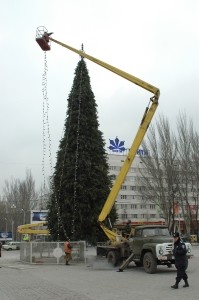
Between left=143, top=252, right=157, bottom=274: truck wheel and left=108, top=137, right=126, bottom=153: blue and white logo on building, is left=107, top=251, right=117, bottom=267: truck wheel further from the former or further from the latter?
left=108, top=137, right=126, bottom=153: blue and white logo on building

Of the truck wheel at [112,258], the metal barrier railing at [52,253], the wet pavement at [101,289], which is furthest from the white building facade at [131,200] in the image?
the wet pavement at [101,289]

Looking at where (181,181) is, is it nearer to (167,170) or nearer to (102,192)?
(167,170)

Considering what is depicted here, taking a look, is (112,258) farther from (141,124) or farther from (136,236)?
(141,124)

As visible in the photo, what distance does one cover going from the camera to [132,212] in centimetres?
9719

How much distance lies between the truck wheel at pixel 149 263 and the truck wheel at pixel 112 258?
3271mm

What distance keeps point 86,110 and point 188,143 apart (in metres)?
23.5

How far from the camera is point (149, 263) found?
60.4 feet

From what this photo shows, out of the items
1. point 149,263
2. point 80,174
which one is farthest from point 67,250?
point 149,263

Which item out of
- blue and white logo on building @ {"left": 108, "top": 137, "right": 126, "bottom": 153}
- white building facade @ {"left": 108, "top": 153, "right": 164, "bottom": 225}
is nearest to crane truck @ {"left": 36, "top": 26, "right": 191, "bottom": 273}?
blue and white logo on building @ {"left": 108, "top": 137, "right": 126, "bottom": 153}

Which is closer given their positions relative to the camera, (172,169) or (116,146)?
(172,169)

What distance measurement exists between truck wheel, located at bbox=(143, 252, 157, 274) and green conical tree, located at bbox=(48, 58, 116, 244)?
35.2ft

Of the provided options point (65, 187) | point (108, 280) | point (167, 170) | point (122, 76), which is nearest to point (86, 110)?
point (65, 187)

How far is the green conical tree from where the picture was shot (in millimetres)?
29438

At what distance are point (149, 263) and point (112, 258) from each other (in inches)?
158
